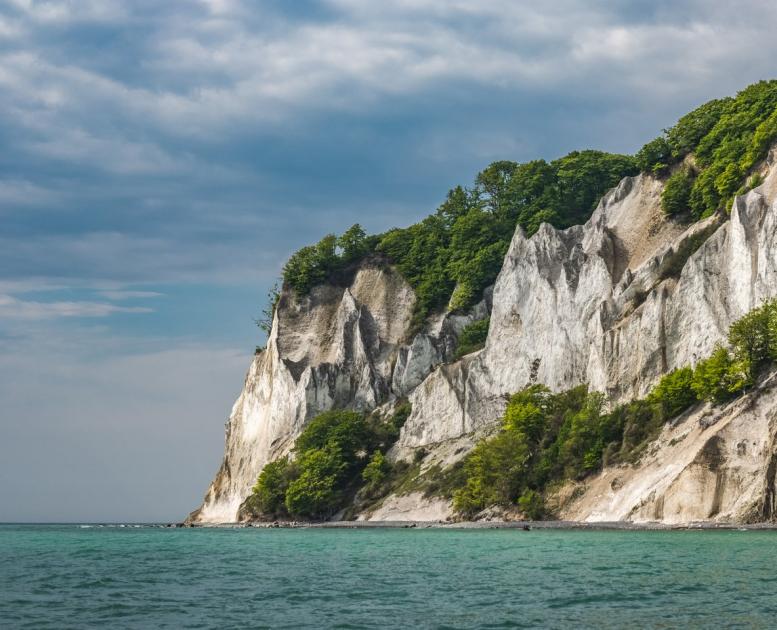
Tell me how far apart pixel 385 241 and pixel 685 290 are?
187 feet

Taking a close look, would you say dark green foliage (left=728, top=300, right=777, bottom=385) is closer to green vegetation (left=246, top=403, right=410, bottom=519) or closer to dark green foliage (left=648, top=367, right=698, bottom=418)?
dark green foliage (left=648, top=367, right=698, bottom=418)

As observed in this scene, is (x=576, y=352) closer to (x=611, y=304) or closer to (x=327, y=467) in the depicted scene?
(x=611, y=304)

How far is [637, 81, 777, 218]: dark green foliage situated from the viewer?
81.9m

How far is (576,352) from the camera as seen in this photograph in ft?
279

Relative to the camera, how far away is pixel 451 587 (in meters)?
28.2

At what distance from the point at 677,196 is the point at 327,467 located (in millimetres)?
44575

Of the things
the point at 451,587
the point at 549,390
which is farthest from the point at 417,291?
the point at 451,587

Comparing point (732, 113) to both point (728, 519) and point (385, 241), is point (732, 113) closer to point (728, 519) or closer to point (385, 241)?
point (385, 241)

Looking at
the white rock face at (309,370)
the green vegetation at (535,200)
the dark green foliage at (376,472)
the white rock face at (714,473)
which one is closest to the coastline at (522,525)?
the white rock face at (714,473)

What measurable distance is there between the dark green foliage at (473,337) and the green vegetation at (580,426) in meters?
16.7

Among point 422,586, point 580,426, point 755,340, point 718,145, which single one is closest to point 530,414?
point 580,426

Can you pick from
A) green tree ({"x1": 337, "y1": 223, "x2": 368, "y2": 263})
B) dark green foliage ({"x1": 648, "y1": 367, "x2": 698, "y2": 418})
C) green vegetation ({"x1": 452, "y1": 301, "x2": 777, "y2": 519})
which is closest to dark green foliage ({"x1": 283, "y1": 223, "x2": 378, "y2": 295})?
green tree ({"x1": 337, "y1": 223, "x2": 368, "y2": 263})

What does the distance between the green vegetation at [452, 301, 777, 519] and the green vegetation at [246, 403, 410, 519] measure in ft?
52.5

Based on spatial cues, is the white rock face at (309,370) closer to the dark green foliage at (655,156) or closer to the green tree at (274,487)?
the green tree at (274,487)
